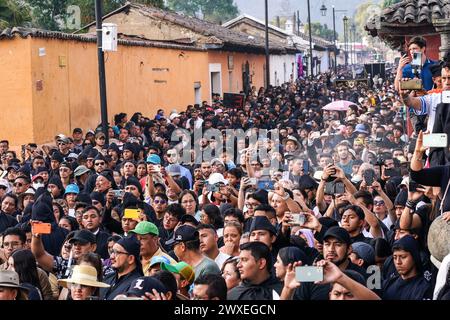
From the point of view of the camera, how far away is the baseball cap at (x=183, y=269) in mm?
8164

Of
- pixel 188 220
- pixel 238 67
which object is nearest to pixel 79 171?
pixel 188 220

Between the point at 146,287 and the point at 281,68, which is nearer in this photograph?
the point at 146,287

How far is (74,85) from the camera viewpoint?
79.3 ft

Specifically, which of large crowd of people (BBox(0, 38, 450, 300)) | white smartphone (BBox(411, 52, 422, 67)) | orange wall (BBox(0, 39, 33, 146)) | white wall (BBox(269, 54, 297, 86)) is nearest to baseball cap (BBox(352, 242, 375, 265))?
large crowd of people (BBox(0, 38, 450, 300))

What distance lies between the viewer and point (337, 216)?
10516 mm

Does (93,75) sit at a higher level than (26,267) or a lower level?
higher

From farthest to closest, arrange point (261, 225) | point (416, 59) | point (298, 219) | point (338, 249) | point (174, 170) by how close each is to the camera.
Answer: point (174, 170) → point (416, 59) → point (298, 219) → point (261, 225) → point (338, 249)

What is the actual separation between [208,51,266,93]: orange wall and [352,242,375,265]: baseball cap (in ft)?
96.9

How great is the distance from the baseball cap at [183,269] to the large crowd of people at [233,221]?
0.02m

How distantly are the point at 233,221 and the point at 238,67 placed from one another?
3446cm

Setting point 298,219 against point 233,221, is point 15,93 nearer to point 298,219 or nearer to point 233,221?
point 233,221

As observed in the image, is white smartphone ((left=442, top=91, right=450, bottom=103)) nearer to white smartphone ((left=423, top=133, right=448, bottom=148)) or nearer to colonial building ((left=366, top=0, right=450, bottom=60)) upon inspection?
white smartphone ((left=423, top=133, right=448, bottom=148))

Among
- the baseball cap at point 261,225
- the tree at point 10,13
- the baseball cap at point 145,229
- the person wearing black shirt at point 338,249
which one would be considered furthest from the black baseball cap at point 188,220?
the tree at point 10,13

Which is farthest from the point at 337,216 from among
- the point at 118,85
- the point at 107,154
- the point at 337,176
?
the point at 118,85
